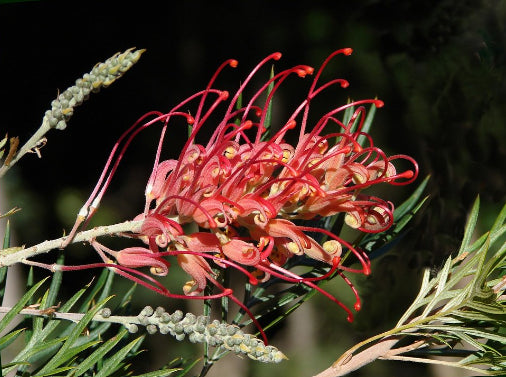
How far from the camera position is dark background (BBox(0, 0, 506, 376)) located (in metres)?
1.47

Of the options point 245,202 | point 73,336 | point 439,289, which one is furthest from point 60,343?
point 439,289

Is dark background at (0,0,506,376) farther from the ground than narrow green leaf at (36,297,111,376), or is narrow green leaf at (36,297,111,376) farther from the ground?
narrow green leaf at (36,297,111,376)

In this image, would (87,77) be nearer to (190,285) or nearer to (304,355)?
(190,285)

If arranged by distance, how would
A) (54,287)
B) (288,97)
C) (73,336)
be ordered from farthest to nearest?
(288,97) < (54,287) < (73,336)

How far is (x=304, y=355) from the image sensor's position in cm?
214

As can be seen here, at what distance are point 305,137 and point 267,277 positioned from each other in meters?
0.12

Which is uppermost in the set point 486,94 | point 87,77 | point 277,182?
point 87,77

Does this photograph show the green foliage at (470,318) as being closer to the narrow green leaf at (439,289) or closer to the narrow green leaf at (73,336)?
the narrow green leaf at (439,289)

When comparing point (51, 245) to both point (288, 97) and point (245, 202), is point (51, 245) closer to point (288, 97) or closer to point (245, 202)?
point (245, 202)

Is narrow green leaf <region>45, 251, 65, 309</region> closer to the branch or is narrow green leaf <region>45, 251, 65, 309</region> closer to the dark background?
the branch

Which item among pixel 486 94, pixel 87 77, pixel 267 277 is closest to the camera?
pixel 87 77

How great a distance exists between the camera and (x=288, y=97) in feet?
6.66

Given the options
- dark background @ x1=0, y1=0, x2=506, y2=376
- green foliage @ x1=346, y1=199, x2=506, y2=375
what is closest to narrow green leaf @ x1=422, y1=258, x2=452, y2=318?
green foliage @ x1=346, y1=199, x2=506, y2=375

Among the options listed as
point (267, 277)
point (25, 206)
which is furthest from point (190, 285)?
point (25, 206)
